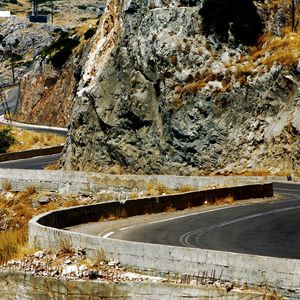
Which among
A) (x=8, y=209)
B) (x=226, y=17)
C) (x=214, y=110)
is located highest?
(x=226, y=17)

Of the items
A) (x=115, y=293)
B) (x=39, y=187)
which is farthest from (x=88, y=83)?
(x=115, y=293)

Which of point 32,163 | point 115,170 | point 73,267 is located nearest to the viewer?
point 73,267

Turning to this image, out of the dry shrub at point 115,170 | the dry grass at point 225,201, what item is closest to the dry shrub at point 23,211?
the dry grass at point 225,201

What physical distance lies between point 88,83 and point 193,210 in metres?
24.1

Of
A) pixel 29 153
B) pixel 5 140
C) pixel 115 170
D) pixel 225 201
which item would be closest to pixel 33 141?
pixel 5 140

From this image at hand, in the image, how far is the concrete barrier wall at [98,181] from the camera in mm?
28672

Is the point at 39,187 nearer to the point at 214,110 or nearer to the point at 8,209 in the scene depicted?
the point at 8,209

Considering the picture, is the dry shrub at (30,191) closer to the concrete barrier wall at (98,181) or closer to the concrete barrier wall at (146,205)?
the concrete barrier wall at (98,181)

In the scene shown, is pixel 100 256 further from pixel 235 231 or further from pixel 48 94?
pixel 48 94

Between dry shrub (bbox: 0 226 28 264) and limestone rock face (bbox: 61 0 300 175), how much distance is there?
1780 centimetres

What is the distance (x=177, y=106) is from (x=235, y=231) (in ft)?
69.5

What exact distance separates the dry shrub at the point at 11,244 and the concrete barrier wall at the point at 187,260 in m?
0.58

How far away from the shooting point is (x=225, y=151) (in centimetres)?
3834

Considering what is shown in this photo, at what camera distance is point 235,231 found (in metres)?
19.8
